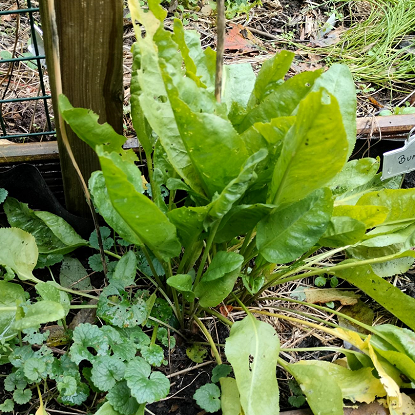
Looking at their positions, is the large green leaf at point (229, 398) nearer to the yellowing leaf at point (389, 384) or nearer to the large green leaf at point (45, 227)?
the yellowing leaf at point (389, 384)

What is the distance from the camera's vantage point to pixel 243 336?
0.93 meters

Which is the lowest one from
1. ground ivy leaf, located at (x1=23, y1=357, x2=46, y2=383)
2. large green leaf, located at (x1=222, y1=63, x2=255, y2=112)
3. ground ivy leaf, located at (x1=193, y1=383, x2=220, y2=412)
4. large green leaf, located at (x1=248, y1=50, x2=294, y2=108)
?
ground ivy leaf, located at (x1=193, y1=383, x2=220, y2=412)

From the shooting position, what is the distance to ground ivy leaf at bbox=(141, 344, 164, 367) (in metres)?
0.94

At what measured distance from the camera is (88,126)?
927 millimetres

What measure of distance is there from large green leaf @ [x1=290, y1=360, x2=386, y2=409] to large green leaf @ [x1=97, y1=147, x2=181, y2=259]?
0.40 metres

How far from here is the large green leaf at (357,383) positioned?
3.20 ft

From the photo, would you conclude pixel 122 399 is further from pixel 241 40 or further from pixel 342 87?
pixel 241 40

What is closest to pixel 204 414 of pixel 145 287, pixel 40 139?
pixel 145 287

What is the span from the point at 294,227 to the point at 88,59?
1.95 ft

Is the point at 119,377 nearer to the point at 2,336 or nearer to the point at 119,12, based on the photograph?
the point at 2,336

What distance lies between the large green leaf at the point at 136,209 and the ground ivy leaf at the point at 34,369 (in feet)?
1.03

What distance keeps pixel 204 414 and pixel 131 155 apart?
59cm

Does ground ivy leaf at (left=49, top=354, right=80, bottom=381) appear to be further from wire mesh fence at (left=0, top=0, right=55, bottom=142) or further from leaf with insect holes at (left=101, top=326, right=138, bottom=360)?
wire mesh fence at (left=0, top=0, right=55, bottom=142)

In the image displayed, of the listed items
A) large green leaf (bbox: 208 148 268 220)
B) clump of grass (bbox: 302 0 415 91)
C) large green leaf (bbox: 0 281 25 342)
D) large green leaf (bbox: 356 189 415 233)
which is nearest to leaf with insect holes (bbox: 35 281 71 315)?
large green leaf (bbox: 0 281 25 342)
